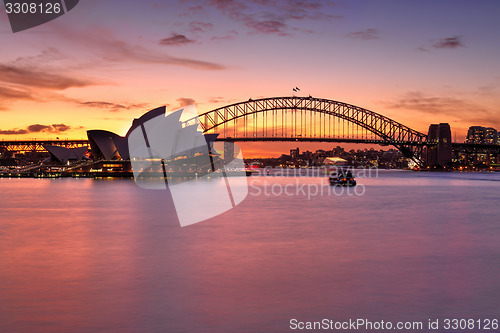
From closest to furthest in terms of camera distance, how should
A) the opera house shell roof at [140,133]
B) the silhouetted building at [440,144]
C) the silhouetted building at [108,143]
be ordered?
the opera house shell roof at [140,133], the silhouetted building at [108,143], the silhouetted building at [440,144]

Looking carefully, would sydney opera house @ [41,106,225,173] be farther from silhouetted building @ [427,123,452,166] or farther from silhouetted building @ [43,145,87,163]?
silhouetted building @ [427,123,452,166]

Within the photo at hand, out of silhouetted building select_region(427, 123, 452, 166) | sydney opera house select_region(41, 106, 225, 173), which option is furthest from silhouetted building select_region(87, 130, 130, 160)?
silhouetted building select_region(427, 123, 452, 166)

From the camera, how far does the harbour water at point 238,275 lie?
952 centimetres

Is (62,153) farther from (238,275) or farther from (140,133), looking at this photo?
(238,275)

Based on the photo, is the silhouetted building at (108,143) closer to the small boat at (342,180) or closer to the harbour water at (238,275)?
the small boat at (342,180)

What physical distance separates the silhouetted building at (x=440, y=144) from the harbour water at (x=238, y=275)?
124431mm

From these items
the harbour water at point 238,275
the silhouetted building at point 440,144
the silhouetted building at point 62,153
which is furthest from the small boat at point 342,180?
the silhouetted building at point 62,153

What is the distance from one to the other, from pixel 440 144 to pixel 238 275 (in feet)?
461

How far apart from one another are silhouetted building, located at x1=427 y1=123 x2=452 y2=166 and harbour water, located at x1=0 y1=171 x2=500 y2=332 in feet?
408

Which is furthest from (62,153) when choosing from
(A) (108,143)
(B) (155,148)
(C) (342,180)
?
(C) (342,180)

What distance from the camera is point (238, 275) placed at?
522 inches

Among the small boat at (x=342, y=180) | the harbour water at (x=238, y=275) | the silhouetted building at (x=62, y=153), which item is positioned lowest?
the small boat at (x=342, y=180)

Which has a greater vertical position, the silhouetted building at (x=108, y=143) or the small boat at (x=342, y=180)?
the silhouetted building at (x=108, y=143)

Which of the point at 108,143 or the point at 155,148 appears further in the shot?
the point at 108,143
